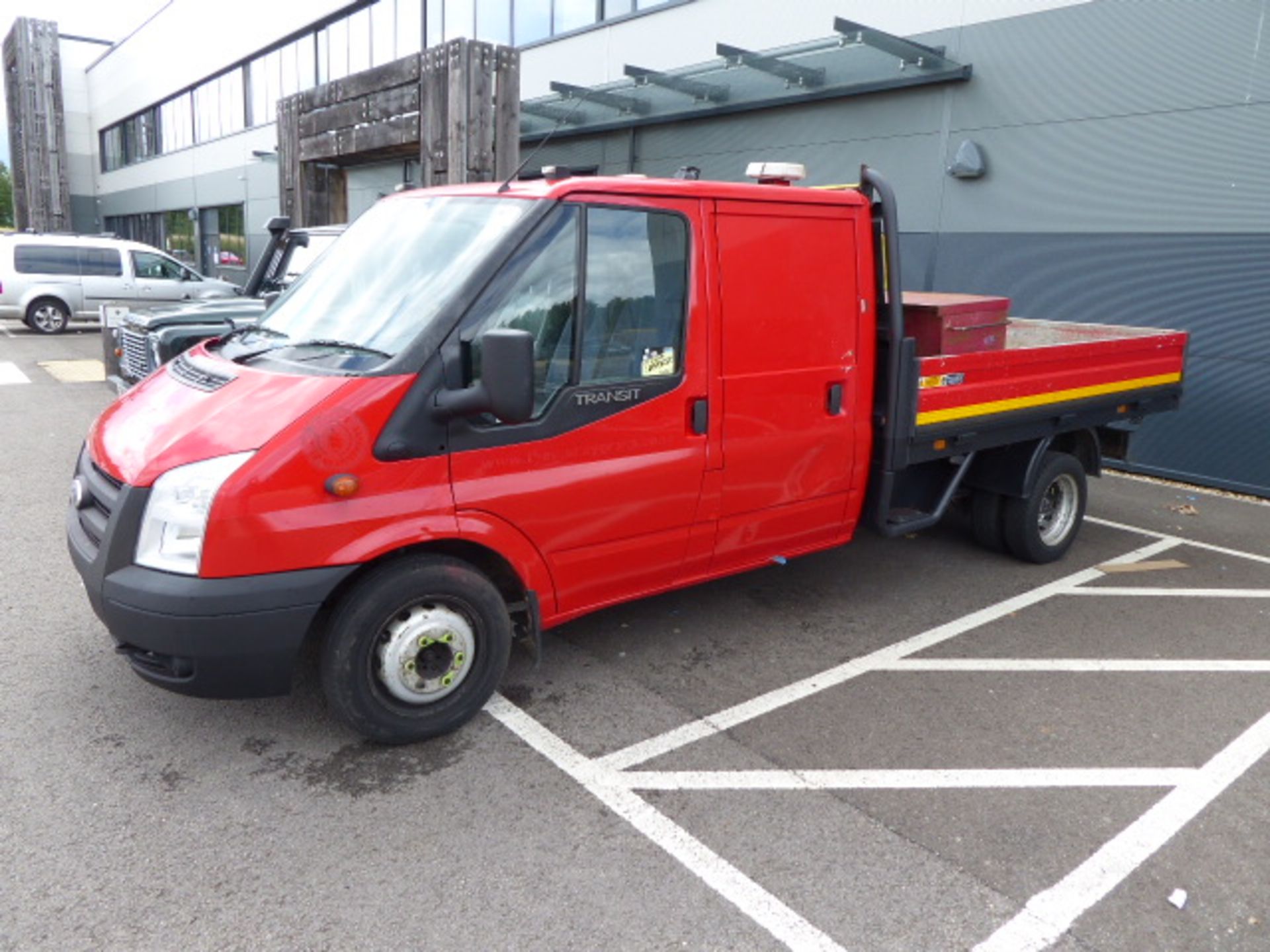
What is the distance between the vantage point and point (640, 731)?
392 centimetres

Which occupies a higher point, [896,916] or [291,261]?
[291,261]

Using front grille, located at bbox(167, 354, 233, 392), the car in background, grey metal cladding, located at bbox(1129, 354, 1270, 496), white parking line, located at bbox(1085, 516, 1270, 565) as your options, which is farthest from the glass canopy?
front grille, located at bbox(167, 354, 233, 392)

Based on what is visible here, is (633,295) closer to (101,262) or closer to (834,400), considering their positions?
(834,400)

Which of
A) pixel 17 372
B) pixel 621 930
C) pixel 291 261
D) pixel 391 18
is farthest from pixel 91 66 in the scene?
pixel 621 930

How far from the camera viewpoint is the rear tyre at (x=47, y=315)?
1820 centimetres

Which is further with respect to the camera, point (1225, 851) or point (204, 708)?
point (204, 708)

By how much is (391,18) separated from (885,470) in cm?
1852

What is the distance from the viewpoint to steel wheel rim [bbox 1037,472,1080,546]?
20.5 feet

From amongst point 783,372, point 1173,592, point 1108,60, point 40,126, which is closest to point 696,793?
point 783,372

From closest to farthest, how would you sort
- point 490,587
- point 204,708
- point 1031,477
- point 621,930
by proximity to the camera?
point 621,930 < point 490,587 < point 204,708 < point 1031,477

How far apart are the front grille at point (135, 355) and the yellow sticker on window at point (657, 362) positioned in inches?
220

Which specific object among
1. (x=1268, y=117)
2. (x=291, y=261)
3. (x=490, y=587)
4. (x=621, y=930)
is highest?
(x=1268, y=117)

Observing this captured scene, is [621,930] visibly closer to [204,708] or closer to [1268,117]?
[204,708]

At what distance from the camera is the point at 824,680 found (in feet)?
14.6
